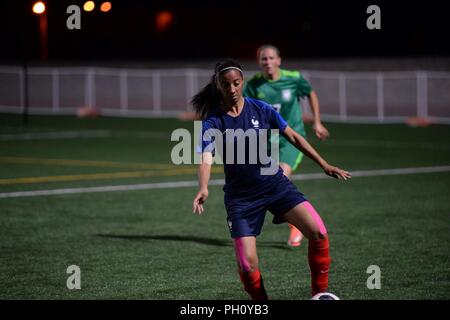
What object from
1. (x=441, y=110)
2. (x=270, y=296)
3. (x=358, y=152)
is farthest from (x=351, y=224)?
(x=441, y=110)

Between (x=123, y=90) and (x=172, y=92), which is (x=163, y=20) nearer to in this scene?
(x=123, y=90)

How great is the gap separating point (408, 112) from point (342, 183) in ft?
72.3

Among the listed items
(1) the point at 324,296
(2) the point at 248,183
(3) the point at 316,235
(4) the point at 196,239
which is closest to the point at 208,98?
(2) the point at 248,183

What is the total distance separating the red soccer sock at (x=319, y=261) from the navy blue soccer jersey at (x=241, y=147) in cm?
64

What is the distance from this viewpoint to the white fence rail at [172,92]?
37156 mm

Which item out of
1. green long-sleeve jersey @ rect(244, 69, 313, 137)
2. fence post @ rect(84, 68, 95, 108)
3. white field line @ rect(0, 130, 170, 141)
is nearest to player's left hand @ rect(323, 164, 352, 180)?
green long-sleeve jersey @ rect(244, 69, 313, 137)

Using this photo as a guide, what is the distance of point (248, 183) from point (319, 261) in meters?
0.90

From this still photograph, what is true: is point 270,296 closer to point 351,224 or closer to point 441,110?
point 351,224

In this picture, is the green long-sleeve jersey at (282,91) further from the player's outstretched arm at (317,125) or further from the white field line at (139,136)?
the white field line at (139,136)

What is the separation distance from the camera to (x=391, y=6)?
46.1m

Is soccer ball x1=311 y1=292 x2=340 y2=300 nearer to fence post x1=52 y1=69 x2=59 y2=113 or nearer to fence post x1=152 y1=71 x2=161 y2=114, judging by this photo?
fence post x1=152 y1=71 x2=161 y2=114

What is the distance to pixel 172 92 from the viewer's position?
145 feet

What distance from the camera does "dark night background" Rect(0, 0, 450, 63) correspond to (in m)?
48.8

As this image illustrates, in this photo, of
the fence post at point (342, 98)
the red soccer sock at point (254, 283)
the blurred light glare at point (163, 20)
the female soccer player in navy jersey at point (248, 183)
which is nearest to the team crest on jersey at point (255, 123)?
the female soccer player in navy jersey at point (248, 183)
